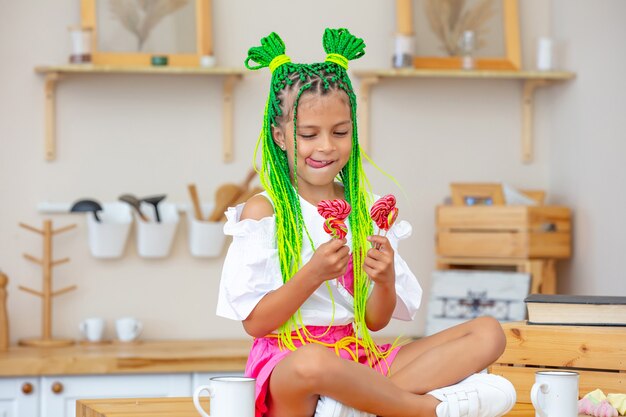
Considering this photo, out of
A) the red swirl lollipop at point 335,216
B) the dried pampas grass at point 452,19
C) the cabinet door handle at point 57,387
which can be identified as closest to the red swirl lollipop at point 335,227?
the red swirl lollipop at point 335,216

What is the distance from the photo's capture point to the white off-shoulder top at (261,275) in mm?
1668

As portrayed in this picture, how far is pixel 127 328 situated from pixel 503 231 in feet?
3.52

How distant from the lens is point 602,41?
2973 millimetres

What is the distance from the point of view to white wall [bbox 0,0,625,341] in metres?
3.03

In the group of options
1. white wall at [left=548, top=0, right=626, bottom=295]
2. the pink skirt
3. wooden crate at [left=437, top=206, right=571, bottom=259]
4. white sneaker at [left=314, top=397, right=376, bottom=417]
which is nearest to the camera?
white sneaker at [left=314, top=397, right=376, bottom=417]

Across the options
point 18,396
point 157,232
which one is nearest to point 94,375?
point 18,396

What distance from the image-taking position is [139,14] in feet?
9.93

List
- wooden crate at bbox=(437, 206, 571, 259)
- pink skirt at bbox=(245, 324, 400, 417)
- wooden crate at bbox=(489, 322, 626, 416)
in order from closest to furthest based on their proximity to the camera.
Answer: pink skirt at bbox=(245, 324, 400, 417), wooden crate at bbox=(489, 322, 626, 416), wooden crate at bbox=(437, 206, 571, 259)

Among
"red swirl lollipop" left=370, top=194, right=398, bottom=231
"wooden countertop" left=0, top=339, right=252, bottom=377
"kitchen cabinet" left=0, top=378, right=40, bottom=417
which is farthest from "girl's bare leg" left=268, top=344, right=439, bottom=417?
"kitchen cabinet" left=0, top=378, right=40, bottom=417

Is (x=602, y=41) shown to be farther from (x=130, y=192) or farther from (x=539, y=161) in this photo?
(x=130, y=192)

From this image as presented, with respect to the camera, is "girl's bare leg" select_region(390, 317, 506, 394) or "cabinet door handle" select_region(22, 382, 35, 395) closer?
"girl's bare leg" select_region(390, 317, 506, 394)

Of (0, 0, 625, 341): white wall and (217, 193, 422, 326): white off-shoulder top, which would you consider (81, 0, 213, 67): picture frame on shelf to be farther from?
(217, 193, 422, 326): white off-shoulder top

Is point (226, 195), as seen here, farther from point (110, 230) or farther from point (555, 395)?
point (555, 395)

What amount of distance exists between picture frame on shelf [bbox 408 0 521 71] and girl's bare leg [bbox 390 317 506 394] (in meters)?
1.58
